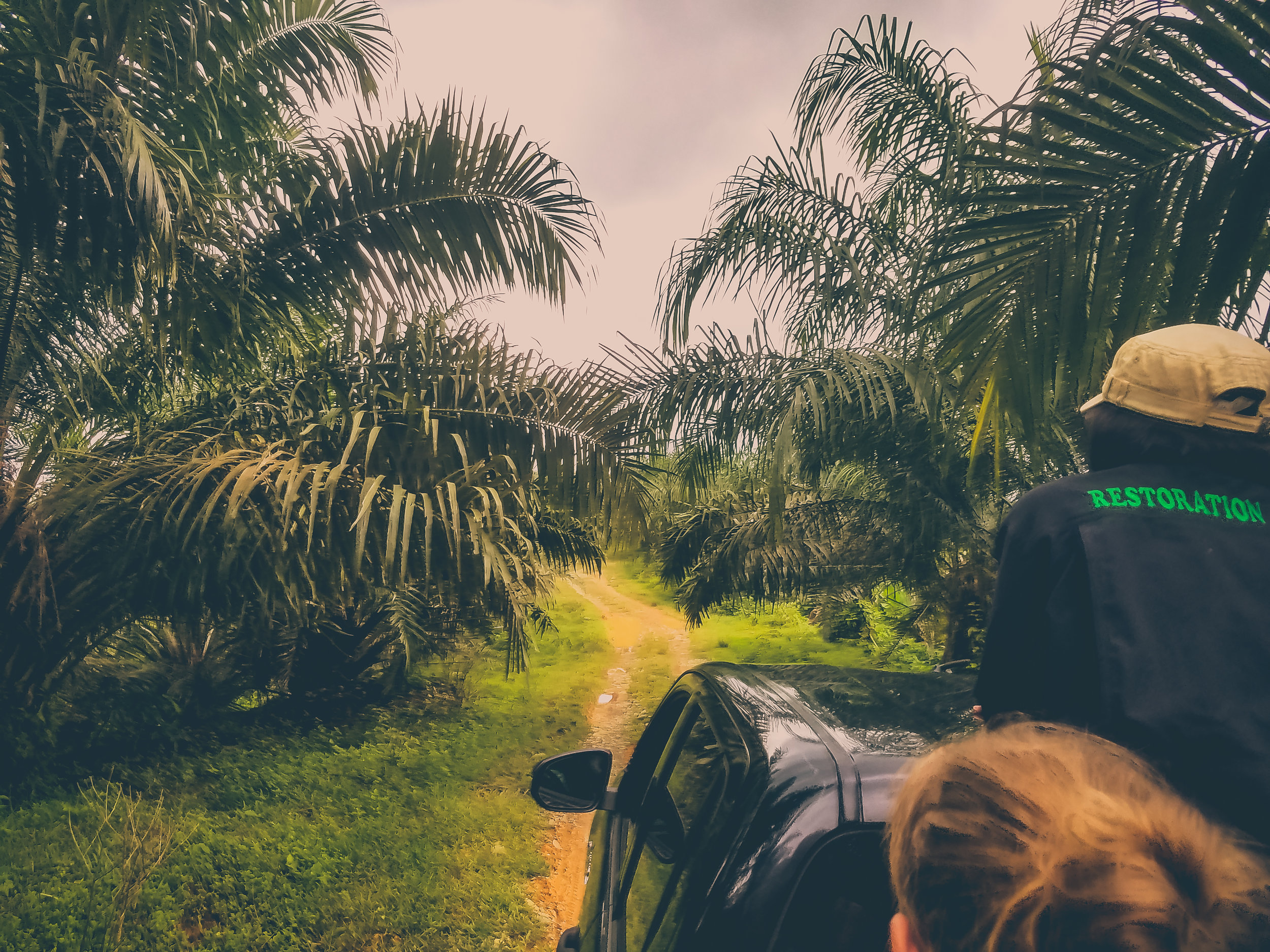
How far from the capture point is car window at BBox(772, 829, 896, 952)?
1079 mm

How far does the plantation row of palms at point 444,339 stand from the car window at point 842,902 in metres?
1.54

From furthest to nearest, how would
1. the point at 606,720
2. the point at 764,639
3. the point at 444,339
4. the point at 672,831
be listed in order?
the point at 764,639
the point at 606,720
the point at 444,339
the point at 672,831

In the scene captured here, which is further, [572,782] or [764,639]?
[764,639]

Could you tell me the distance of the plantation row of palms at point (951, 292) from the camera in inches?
63.6

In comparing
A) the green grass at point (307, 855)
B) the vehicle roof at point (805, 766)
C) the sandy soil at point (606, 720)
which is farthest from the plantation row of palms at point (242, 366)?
the vehicle roof at point (805, 766)

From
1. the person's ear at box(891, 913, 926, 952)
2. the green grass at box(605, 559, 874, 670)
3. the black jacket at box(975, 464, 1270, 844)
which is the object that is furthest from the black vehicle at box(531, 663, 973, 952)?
the green grass at box(605, 559, 874, 670)

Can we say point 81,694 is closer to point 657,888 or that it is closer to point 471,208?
point 471,208

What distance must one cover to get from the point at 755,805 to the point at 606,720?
606 centimetres

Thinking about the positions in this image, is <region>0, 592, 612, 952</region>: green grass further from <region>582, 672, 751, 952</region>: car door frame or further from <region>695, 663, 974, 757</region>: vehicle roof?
<region>695, 663, 974, 757</region>: vehicle roof

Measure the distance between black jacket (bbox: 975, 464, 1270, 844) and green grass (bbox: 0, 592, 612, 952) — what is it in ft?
10.5

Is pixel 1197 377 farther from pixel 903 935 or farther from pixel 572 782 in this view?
pixel 572 782

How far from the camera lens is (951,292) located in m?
3.12


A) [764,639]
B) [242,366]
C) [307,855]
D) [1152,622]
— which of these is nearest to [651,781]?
[1152,622]

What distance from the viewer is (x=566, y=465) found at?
445cm
